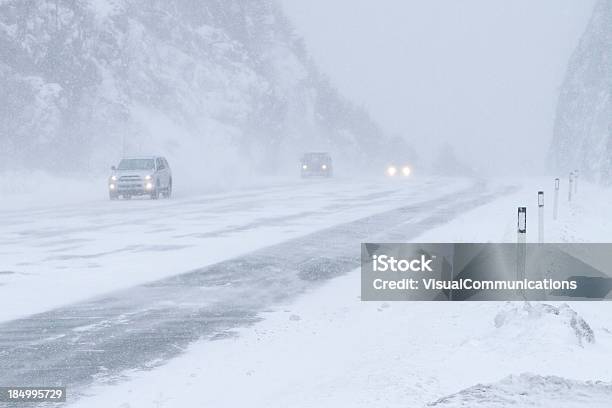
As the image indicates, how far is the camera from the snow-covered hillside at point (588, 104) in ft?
278

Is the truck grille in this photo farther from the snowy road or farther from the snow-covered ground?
the snow-covered ground

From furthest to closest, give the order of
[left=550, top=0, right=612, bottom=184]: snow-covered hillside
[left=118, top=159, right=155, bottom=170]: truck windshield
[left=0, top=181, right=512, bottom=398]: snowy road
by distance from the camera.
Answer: [left=550, top=0, right=612, bottom=184]: snow-covered hillside < [left=118, top=159, right=155, bottom=170]: truck windshield < [left=0, top=181, right=512, bottom=398]: snowy road

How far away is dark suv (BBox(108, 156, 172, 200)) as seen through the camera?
33594 mm

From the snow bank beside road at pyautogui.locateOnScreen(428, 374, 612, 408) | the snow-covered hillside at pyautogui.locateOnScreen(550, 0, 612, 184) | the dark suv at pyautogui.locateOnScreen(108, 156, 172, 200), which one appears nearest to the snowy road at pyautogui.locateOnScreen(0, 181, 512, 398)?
the snow bank beside road at pyautogui.locateOnScreen(428, 374, 612, 408)

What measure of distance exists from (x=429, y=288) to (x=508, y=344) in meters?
3.88

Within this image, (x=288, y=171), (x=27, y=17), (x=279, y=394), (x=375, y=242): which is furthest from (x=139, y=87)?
(x=279, y=394)

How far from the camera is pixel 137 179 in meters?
33.7

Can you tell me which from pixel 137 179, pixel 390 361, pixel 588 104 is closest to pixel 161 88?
pixel 137 179

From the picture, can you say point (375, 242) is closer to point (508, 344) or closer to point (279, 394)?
point (508, 344)

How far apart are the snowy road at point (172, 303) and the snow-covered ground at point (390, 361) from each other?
1.27ft

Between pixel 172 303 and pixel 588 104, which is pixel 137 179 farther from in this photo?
pixel 588 104

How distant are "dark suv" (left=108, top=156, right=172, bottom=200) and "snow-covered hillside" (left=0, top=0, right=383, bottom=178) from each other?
586 inches

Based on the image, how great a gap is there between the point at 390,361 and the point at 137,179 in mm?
27276

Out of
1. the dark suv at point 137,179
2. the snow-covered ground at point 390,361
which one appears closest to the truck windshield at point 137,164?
the dark suv at point 137,179
